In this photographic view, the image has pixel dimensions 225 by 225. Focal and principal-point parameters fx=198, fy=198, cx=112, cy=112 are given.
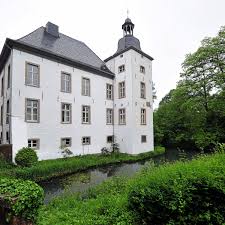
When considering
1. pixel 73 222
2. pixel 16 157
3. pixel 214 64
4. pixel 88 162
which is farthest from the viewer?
pixel 214 64

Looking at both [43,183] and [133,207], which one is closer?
[133,207]

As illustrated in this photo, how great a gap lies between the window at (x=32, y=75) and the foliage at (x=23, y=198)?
11716 mm

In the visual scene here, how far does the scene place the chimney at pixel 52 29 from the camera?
56.7ft

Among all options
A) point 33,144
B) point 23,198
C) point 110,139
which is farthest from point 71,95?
point 23,198

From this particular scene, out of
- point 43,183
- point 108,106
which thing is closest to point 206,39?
point 108,106

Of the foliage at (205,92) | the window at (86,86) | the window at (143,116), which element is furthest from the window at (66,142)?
the foliage at (205,92)

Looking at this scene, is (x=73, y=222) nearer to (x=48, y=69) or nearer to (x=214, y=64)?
(x=48, y=69)

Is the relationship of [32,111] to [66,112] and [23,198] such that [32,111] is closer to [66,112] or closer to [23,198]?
[66,112]

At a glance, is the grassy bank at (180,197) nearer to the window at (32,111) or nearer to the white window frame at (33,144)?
the white window frame at (33,144)

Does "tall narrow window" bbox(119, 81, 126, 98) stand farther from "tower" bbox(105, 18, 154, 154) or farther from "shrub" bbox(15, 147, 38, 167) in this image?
"shrub" bbox(15, 147, 38, 167)

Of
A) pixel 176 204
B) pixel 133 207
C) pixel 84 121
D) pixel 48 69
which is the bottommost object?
pixel 133 207

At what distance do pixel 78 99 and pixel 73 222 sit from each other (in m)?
13.4

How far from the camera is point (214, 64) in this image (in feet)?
60.1

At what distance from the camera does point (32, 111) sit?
45.1 feet
